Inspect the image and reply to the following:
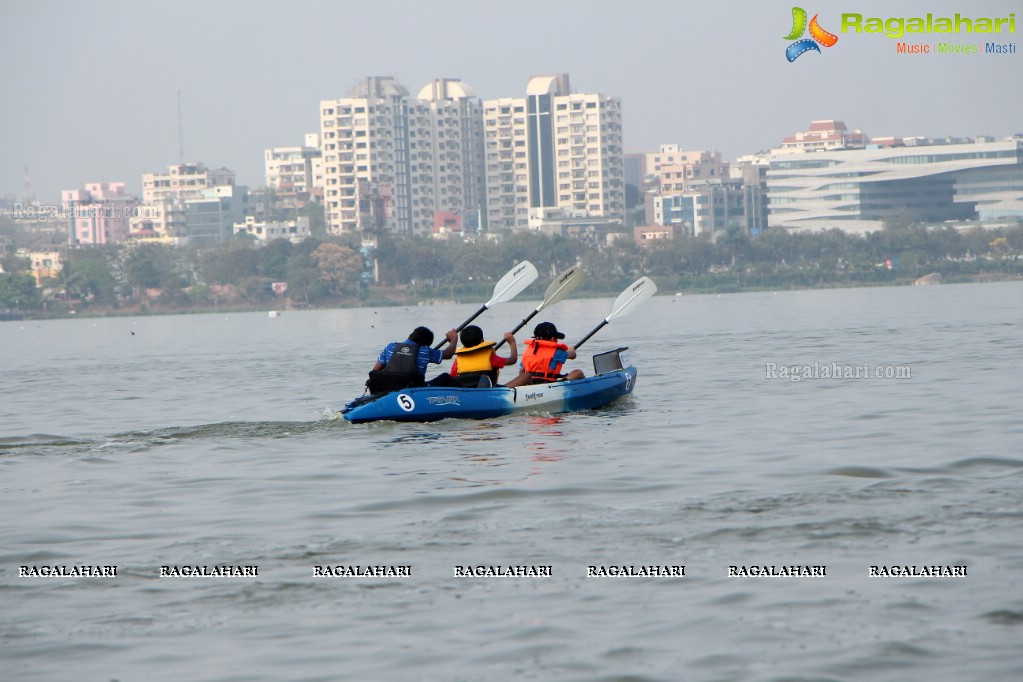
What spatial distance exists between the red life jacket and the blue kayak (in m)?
0.28

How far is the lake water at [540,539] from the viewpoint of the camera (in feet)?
23.6

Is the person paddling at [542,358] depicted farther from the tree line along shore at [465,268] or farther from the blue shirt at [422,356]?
the tree line along shore at [465,268]

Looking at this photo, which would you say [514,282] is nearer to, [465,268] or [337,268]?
[465,268]

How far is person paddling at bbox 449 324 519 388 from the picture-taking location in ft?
57.4

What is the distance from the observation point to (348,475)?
44.3 ft

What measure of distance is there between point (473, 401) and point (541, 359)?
54.0 inches

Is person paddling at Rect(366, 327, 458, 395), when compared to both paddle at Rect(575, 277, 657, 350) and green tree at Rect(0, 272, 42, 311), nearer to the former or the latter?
paddle at Rect(575, 277, 657, 350)

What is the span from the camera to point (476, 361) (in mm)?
17547

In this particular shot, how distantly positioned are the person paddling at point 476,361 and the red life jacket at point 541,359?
0.40m

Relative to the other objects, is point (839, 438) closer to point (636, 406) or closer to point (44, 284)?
point (636, 406)

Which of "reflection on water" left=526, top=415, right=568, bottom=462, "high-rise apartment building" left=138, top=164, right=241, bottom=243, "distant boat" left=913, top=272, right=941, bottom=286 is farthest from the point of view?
"high-rise apartment building" left=138, top=164, right=241, bottom=243

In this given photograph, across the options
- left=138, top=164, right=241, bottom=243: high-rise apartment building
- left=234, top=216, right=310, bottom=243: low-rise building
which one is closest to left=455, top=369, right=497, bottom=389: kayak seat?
left=234, top=216, right=310, bottom=243: low-rise building

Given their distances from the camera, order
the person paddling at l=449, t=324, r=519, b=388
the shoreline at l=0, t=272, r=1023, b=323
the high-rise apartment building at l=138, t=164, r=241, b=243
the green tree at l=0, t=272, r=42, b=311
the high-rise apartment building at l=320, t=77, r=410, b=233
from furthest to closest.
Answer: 1. the high-rise apartment building at l=320, t=77, r=410, b=233
2. the high-rise apartment building at l=138, t=164, r=241, b=243
3. the shoreline at l=0, t=272, r=1023, b=323
4. the green tree at l=0, t=272, r=42, b=311
5. the person paddling at l=449, t=324, r=519, b=388

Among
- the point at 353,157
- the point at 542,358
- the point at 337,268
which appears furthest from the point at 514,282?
Result: the point at 353,157
